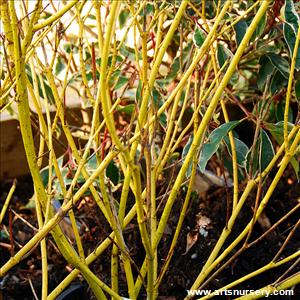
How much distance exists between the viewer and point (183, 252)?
1.59 metres

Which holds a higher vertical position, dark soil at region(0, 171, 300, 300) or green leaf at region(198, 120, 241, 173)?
green leaf at region(198, 120, 241, 173)

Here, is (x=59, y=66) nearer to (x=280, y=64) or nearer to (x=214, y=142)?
(x=280, y=64)

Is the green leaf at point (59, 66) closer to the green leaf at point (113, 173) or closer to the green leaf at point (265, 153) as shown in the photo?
the green leaf at point (113, 173)

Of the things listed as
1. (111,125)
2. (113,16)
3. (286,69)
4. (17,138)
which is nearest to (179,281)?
(286,69)

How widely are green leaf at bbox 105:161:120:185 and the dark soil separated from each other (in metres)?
Result: 0.10

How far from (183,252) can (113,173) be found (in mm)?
280

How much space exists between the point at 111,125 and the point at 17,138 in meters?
1.63

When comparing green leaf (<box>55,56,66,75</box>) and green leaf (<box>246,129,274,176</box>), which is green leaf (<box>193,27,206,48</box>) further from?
green leaf (<box>55,56,66,75</box>)

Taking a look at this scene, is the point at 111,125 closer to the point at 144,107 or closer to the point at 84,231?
the point at 144,107

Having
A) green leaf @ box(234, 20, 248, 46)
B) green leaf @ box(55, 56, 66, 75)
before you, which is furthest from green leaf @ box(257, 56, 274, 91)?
green leaf @ box(55, 56, 66, 75)

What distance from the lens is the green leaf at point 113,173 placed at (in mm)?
1618

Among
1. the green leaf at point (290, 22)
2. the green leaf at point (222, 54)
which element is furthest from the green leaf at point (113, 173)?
the green leaf at point (290, 22)

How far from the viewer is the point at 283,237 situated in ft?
5.82

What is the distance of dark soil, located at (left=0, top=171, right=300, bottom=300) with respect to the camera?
A: 5.09 feet
